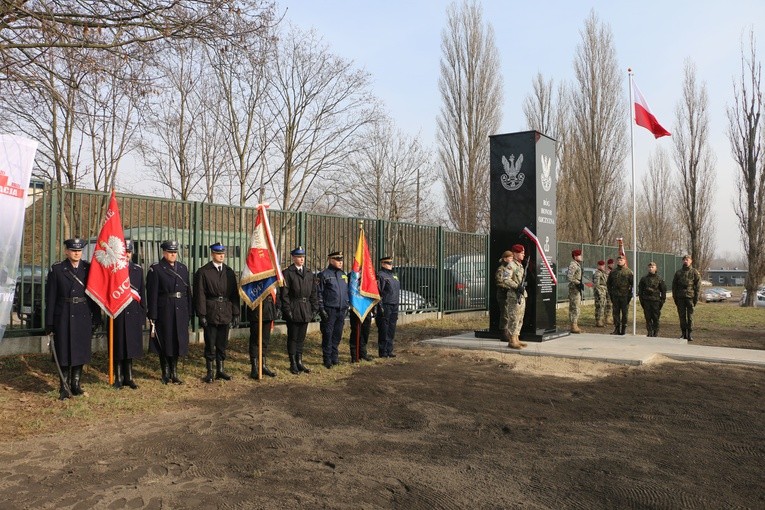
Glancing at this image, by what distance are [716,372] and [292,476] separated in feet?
23.6

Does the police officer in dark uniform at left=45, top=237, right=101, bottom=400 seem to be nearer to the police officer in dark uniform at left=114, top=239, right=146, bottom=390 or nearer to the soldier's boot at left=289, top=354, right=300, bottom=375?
the police officer in dark uniform at left=114, top=239, right=146, bottom=390

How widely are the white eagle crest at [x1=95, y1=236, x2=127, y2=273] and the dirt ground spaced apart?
2.04 meters

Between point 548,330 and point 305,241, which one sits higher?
point 305,241

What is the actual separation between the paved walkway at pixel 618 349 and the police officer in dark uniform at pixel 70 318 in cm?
638

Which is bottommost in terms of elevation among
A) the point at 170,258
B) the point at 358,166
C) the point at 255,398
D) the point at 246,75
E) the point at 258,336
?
the point at 255,398

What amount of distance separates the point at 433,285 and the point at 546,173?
4.98 metres

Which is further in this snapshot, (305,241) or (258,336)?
(305,241)

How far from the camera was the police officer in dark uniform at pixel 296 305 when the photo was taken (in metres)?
8.91

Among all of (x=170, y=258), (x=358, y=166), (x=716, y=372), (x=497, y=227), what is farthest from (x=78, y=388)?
(x=358, y=166)

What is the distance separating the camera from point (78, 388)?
723 cm

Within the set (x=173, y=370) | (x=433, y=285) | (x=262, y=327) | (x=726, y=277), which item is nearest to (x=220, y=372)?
(x=173, y=370)

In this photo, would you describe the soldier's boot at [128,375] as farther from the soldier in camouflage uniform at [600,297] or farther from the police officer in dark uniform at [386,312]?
the soldier in camouflage uniform at [600,297]

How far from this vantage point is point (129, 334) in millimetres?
7797

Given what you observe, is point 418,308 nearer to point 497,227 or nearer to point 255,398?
point 497,227
